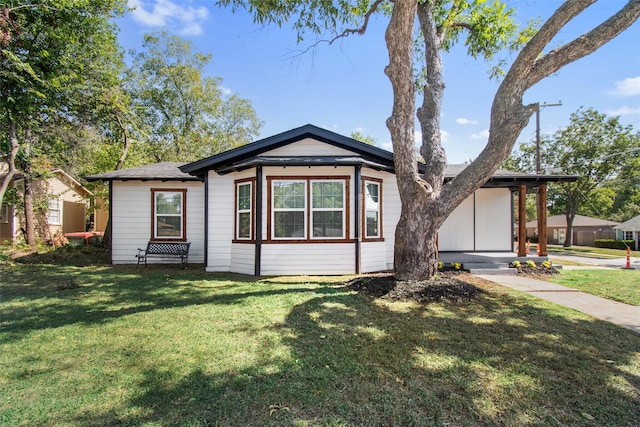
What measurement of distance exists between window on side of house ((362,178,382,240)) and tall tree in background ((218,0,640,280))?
2330 millimetres

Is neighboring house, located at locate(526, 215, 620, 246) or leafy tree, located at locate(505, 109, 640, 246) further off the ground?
leafy tree, located at locate(505, 109, 640, 246)

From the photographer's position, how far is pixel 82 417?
2404mm

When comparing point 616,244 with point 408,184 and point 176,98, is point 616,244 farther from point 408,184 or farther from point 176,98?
point 176,98

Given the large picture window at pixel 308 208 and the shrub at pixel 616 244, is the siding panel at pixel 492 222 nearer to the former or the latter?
the large picture window at pixel 308 208

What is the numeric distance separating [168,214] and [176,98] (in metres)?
18.3

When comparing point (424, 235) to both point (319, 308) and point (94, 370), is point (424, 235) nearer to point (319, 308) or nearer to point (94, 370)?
point (319, 308)

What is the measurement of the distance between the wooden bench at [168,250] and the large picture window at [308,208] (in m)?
3.57

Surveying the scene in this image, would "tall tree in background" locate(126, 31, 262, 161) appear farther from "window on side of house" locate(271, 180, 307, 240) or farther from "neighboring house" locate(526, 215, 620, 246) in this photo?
"neighboring house" locate(526, 215, 620, 246)

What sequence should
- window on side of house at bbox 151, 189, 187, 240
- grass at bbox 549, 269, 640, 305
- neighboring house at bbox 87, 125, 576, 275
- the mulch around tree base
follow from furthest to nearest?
window on side of house at bbox 151, 189, 187, 240
neighboring house at bbox 87, 125, 576, 275
grass at bbox 549, 269, 640, 305
the mulch around tree base

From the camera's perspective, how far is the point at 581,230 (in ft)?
122

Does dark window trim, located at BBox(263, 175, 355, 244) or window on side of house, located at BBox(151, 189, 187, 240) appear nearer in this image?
dark window trim, located at BBox(263, 175, 355, 244)

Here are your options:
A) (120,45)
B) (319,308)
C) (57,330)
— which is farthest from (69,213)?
(319,308)

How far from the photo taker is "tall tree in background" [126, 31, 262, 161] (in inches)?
967

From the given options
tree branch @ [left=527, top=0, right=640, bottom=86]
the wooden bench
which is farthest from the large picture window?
tree branch @ [left=527, top=0, right=640, bottom=86]
